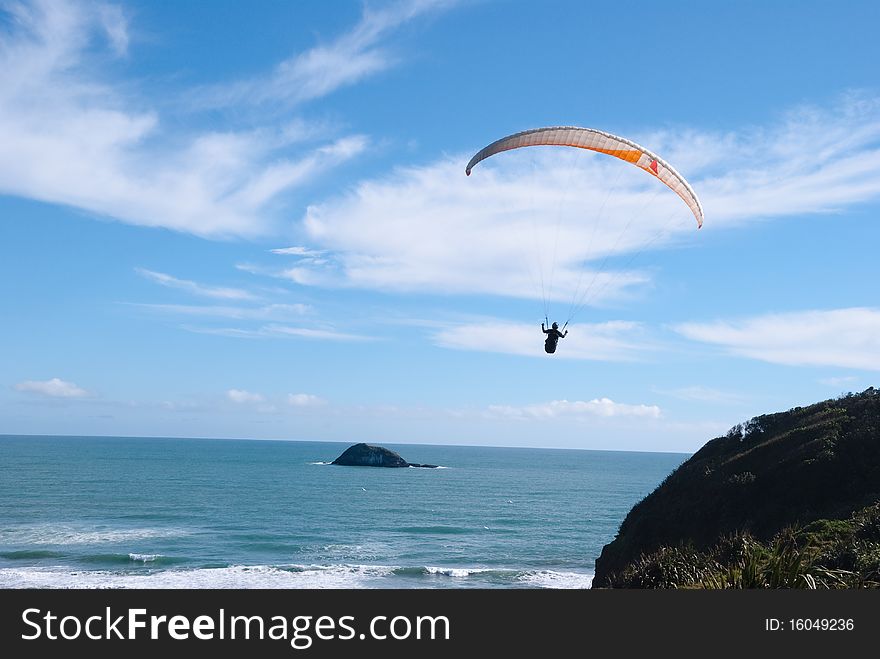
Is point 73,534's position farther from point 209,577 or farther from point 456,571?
point 456,571

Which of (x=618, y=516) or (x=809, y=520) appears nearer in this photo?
(x=809, y=520)

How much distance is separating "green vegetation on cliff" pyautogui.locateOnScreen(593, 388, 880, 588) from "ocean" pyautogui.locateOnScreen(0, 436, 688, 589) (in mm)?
11829

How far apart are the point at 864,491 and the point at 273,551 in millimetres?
36000

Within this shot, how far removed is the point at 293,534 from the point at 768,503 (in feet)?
125

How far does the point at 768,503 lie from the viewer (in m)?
24.1

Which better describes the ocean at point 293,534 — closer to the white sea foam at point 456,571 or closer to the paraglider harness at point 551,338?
the white sea foam at point 456,571

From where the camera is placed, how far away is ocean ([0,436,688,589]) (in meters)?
38.2

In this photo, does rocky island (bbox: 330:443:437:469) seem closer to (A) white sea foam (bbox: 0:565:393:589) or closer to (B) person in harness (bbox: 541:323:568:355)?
(A) white sea foam (bbox: 0:565:393:589)

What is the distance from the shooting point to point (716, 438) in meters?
34.4

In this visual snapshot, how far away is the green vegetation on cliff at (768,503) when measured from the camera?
16.2 m

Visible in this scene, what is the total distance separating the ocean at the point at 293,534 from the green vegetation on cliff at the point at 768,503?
466 inches

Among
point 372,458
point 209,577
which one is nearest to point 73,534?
point 209,577
